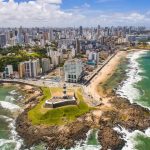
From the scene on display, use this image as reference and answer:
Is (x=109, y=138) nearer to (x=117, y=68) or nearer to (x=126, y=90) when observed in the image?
(x=126, y=90)

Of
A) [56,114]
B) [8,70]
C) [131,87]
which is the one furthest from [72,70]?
[56,114]

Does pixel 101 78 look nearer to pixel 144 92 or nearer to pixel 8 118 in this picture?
pixel 144 92

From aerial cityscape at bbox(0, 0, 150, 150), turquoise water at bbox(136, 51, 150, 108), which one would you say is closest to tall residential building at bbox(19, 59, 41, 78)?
aerial cityscape at bbox(0, 0, 150, 150)

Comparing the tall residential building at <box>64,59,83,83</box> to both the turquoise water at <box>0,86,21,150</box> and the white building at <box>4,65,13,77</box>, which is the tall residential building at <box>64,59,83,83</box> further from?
the white building at <box>4,65,13,77</box>

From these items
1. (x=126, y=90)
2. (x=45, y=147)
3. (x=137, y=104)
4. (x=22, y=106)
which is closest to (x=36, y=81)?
(x=22, y=106)

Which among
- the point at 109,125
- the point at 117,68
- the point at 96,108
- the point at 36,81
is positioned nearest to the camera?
the point at 109,125

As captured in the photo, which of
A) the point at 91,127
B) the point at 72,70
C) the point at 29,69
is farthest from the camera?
the point at 29,69

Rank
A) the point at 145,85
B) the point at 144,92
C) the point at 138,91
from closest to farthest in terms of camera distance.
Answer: the point at 144,92, the point at 138,91, the point at 145,85
